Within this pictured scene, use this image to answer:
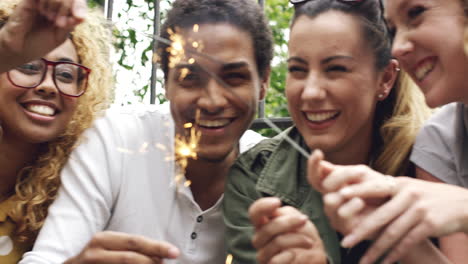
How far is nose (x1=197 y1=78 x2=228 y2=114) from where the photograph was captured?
75.0 inches

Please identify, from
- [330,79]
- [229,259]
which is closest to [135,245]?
[229,259]

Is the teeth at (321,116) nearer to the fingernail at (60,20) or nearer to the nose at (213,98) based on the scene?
the nose at (213,98)

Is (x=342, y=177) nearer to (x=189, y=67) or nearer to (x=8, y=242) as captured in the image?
(x=189, y=67)

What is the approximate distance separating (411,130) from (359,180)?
0.83 m

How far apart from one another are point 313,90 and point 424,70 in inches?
14.5

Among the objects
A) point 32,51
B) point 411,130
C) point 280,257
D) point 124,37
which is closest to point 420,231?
point 280,257

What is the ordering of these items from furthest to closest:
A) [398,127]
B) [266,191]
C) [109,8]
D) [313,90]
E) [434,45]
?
1. [109,8]
2. [398,127]
3. [266,191]
4. [313,90]
5. [434,45]

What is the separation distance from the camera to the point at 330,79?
5.97 ft

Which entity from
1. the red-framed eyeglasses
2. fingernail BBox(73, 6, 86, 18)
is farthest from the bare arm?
the red-framed eyeglasses

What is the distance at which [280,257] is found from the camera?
140cm

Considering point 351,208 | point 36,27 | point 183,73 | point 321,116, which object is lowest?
point 351,208

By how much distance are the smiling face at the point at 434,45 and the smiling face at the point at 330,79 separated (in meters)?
0.15

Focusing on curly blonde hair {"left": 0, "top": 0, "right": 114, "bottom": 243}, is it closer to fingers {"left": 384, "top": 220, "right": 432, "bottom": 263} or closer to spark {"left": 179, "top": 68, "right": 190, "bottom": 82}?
spark {"left": 179, "top": 68, "right": 190, "bottom": 82}

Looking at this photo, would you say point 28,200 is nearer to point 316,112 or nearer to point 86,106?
point 86,106
